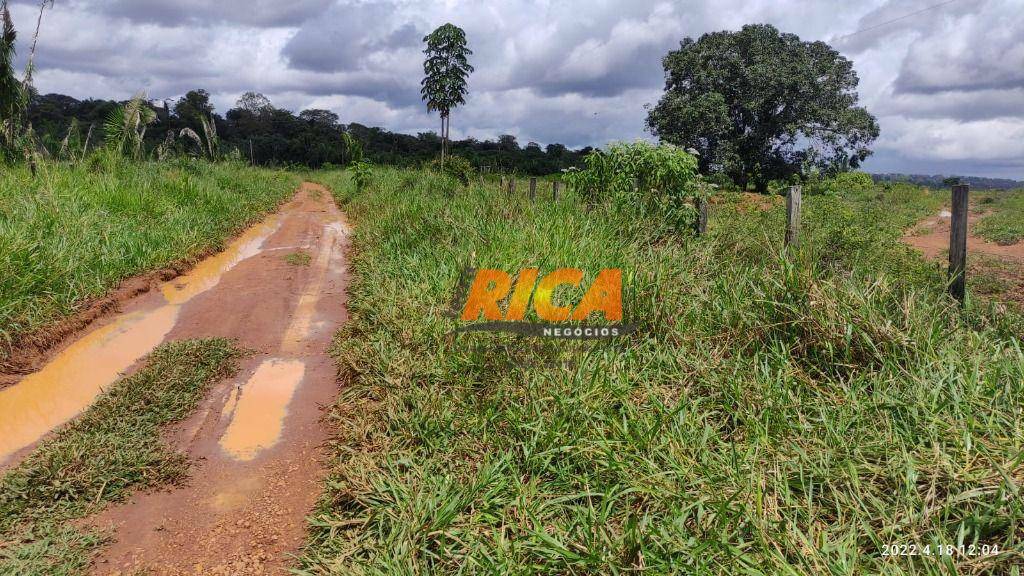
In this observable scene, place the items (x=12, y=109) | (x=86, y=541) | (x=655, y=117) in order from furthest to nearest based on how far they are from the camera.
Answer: (x=655, y=117), (x=12, y=109), (x=86, y=541)

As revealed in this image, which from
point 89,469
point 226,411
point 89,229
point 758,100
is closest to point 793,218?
point 226,411

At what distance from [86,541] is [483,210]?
481cm

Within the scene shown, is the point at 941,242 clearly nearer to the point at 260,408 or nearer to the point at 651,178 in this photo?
the point at 651,178

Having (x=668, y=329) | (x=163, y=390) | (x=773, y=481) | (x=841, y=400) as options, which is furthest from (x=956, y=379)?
(x=163, y=390)

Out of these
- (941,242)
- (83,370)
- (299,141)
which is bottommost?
(83,370)

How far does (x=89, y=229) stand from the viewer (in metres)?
5.92

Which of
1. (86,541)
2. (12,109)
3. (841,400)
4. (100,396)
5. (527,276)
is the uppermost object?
(12,109)

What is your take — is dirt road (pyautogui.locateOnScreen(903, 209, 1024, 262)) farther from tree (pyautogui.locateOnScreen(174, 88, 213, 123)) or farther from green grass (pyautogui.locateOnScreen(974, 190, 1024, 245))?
tree (pyautogui.locateOnScreen(174, 88, 213, 123))

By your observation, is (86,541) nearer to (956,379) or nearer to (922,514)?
(922,514)

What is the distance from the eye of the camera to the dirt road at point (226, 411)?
227 cm

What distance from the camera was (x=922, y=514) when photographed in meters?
1.95

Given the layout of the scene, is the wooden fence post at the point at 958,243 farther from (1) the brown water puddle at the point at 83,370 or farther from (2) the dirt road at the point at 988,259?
(1) the brown water puddle at the point at 83,370

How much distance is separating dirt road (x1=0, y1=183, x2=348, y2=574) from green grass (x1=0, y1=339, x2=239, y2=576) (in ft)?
0.32
